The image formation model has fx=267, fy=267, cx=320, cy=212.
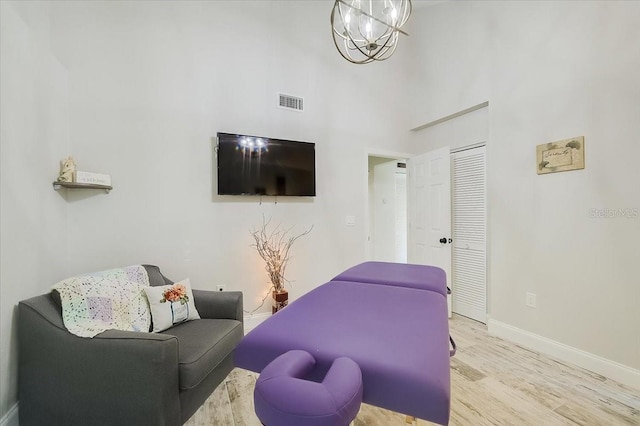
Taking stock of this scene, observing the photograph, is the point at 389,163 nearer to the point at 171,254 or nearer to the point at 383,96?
the point at 383,96

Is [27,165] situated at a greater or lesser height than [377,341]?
greater

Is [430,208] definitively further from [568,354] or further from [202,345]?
[202,345]

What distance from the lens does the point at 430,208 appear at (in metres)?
3.49

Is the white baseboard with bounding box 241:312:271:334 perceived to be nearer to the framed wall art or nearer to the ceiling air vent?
the ceiling air vent

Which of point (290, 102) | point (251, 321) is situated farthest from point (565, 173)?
point (251, 321)

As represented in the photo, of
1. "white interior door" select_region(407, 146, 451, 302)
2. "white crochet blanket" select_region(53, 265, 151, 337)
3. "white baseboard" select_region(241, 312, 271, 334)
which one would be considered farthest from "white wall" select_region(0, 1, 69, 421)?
"white interior door" select_region(407, 146, 451, 302)

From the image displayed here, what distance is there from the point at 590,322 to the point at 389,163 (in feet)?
11.3

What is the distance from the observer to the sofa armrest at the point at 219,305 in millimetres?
2104

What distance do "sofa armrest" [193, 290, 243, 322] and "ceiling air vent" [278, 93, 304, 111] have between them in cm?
213

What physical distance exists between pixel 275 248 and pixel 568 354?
9.22 feet

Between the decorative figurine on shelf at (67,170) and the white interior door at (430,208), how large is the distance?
143 inches

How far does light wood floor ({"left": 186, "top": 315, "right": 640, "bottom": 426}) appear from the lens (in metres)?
1.63

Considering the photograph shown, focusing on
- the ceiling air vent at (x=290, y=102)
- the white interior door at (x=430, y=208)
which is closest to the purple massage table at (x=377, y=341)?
the white interior door at (x=430, y=208)

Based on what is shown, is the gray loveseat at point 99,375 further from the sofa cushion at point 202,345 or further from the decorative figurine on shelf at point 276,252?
the decorative figurine on shelf at point 276,252
